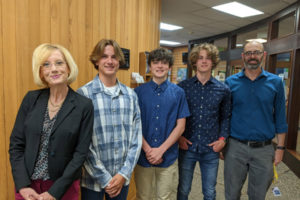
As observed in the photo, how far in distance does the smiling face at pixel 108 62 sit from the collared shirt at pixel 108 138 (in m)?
0.08

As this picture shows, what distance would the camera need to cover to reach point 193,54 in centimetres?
180

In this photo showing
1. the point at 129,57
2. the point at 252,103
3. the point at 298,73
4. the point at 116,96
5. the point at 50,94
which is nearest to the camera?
the point at 50,94

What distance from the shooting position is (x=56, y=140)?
1108 mm

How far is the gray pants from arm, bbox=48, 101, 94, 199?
130 cm

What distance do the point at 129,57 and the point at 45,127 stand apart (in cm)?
147

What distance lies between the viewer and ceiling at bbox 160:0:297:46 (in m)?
4.27

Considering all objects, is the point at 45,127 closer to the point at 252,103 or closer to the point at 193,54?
the point at 193,54

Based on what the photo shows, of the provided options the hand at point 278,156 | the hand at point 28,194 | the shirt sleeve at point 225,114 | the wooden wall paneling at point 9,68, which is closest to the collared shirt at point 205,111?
the shirt sleeve at point 225,114

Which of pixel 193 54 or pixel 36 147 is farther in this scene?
pixel 193 54

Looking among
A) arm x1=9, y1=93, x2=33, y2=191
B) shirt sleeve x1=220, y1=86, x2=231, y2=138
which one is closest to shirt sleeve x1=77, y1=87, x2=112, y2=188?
arm x1=9, y1=93, x2=33, y2=191

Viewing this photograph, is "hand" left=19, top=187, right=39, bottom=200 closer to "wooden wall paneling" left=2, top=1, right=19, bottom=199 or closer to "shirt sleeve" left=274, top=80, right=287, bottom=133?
"wooden wall paneling" left=2, top=1, right=19, bottom=199

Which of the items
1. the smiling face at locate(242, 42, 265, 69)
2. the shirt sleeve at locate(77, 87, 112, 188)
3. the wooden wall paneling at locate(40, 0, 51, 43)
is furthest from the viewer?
the smiling face at locate(242, 42, 265, 69)

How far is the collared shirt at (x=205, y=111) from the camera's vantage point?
68.2 inches

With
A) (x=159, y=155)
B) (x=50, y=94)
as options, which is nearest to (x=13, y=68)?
(x=50, y=94)
